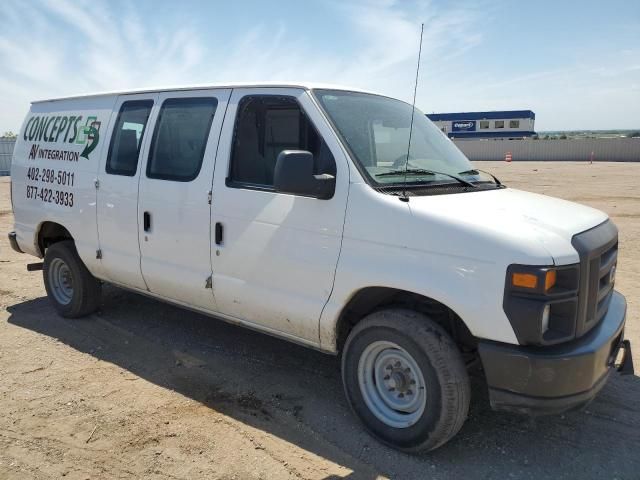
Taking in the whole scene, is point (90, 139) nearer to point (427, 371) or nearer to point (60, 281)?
point (60, 281)

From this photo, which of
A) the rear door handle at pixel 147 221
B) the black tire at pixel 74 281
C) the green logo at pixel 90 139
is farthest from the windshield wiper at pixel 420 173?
the black tire at pixel 74 281

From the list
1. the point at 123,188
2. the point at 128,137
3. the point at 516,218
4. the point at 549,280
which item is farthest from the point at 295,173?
the point at 128,137

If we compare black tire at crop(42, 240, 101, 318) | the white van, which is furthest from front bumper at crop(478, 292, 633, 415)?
black tire at crop(42, 240, 101, 318)

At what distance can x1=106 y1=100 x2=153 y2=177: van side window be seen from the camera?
4633 mm

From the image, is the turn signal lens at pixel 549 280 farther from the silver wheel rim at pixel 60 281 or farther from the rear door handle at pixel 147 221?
the silver wheel rim at pixel 60 281

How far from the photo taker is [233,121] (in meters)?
3.96

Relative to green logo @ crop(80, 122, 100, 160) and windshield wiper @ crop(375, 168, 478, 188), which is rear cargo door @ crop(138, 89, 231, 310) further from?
windshield wiper @ crop(375, 168, 478, 188)

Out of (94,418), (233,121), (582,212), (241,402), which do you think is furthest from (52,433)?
(582,212)

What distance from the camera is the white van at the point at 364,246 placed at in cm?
282

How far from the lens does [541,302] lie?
269cm

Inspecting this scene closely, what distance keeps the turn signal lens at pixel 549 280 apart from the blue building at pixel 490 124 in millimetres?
59765

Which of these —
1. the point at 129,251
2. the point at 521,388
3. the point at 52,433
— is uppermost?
the point at 129,251

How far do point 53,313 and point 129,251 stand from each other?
1873mm

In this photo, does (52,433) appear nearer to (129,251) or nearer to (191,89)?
(129,251)
